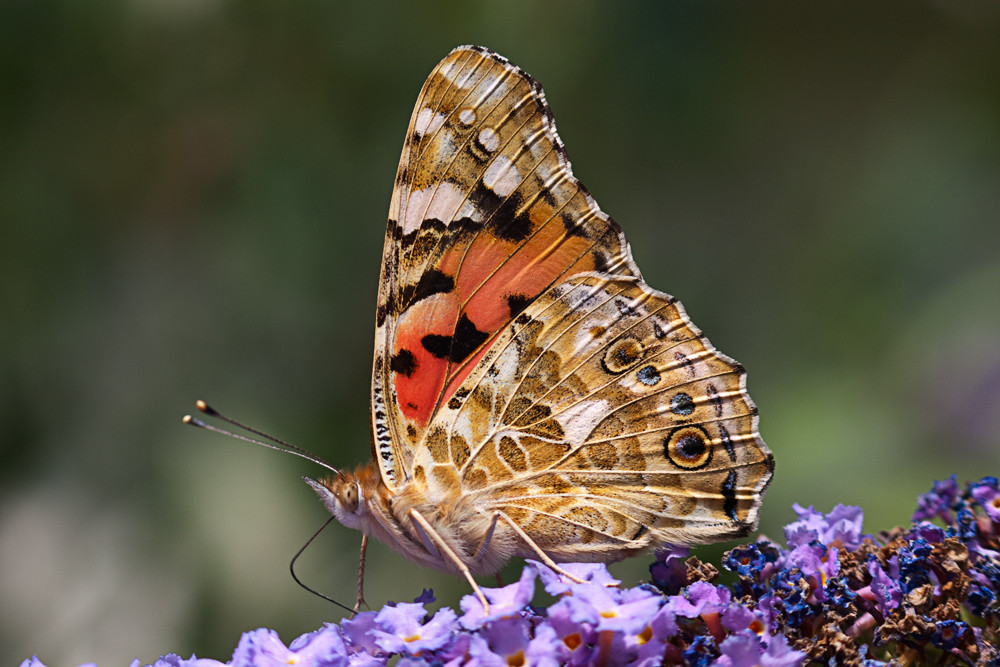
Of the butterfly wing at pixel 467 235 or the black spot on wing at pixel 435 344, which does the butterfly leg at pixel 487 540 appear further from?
the black spot on wing at pixel 435 344

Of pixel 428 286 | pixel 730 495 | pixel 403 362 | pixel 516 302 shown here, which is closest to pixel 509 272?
pixel 516 302

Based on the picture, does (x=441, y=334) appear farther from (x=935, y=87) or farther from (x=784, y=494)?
(x=935, y=87)

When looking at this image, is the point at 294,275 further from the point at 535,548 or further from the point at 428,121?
the point at 535,548

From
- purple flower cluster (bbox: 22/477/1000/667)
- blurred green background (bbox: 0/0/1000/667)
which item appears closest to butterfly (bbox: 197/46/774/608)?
purple flower cluster (bbox: 22/477/1000/667)

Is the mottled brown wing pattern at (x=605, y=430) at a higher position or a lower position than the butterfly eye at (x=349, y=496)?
higher

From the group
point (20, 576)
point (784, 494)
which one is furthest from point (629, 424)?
point (20, 576)

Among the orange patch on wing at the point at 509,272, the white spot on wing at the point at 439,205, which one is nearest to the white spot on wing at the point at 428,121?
the white spot on wing at the point at 439,205
